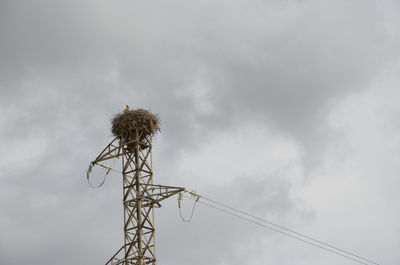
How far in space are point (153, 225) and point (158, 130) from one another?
597 centimetres

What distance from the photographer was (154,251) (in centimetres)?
6525

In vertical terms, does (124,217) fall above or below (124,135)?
below

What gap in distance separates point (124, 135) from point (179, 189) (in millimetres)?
5068

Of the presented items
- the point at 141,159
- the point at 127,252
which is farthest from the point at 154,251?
the point at 141,159

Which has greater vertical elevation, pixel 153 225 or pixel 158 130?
pixel 158 130

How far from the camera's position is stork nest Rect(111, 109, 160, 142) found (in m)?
67.5

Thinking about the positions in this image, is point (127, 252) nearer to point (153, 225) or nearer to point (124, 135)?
point (153, 225)

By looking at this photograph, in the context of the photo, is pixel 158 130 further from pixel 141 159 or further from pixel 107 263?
pixel 107 263

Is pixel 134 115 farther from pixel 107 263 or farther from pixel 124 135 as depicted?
pixel 107 263

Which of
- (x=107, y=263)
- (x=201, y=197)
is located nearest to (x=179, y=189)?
(x=201, y=197)

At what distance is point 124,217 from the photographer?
66.3m

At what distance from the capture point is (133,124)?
67.4m

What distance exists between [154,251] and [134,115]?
8.18m

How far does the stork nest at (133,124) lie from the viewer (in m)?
67.5
